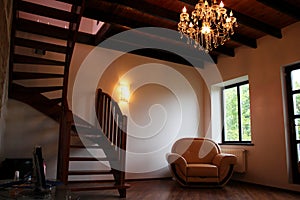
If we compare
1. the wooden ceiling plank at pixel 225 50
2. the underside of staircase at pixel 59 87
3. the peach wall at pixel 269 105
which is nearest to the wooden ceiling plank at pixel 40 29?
the underside of staircase at pixel 59 87

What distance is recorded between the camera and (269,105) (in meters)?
4.86

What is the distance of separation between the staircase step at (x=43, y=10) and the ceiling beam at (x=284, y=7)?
2.92 m

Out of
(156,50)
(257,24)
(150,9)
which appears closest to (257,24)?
(257,24)

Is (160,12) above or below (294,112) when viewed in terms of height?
above

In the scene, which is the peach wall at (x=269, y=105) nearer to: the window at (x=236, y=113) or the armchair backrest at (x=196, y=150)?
the window at (x=236, y=113)

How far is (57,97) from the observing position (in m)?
4.88

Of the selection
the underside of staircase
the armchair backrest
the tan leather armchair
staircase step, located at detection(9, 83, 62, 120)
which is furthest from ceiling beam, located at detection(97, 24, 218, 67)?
the tan leather armchair

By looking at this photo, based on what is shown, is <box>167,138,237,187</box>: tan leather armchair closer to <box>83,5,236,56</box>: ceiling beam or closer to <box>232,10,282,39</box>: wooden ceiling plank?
<box>232,10,282,39</box>: wooden ceiling plank

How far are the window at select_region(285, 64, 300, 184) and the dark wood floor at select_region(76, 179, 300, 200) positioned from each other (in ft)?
1.77

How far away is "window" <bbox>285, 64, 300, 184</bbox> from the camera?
14.3 feet

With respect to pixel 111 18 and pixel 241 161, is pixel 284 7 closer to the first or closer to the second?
pixel 111 18

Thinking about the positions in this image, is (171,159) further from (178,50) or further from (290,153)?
(178,50)

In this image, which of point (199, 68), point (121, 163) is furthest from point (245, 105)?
point (121, 163)

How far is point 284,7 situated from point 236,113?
2.72 meters
